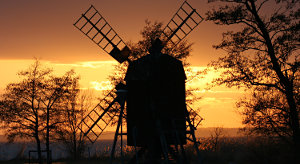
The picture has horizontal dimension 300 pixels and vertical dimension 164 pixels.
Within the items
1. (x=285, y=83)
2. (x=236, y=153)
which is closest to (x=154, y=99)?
(x=285, y=83)

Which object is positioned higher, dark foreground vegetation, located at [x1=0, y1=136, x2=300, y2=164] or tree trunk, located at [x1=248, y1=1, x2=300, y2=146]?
tree trunk, located at [x1=248, y1=1, x2=300, y2=146]

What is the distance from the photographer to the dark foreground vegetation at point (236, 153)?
70.9ft

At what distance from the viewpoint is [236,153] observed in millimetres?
27094

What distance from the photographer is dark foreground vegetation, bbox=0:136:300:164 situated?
21.6 meters

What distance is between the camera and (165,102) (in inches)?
771

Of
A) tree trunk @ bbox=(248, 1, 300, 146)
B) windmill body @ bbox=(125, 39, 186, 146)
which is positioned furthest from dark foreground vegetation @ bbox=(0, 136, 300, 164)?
windmill body @ bbox=(125, 39, 186, 146)

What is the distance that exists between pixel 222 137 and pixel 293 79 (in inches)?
566

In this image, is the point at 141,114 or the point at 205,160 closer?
the point at 141,114

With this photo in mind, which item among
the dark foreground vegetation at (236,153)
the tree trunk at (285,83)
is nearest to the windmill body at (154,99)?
the tree trunk at (285,83)

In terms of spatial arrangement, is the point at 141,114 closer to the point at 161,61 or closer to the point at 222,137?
the point at 161,61

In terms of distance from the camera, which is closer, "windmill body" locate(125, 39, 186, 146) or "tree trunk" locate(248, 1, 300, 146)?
"windmill body" locate(125, 39, 186, 146)

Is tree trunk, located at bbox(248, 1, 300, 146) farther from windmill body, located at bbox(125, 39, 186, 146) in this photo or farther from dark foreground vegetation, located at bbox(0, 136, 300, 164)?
windmill body, located at bbox(125, 39, 186, 146)

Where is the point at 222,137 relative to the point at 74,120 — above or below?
below

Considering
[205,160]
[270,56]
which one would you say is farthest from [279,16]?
[205,160]
